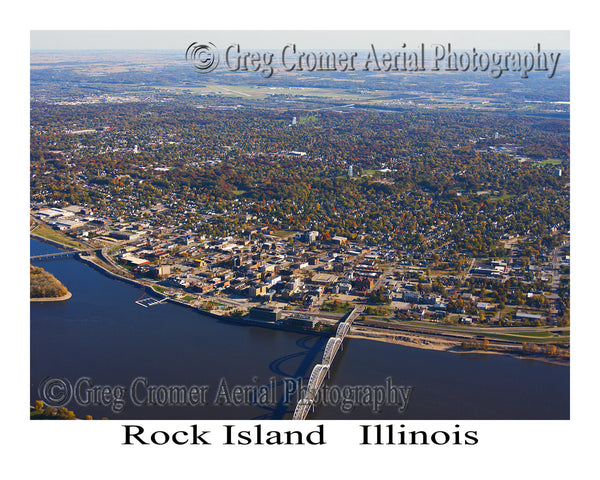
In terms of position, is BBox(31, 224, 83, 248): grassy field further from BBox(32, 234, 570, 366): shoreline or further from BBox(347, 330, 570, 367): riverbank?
BBox(347, 330, 570, 367): riverbank

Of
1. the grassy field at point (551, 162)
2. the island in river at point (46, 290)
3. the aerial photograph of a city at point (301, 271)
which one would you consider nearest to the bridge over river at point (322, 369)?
the aerial photograph of a city at point (301, 271)

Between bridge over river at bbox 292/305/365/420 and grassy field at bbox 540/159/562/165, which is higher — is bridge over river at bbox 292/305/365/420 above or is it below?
below

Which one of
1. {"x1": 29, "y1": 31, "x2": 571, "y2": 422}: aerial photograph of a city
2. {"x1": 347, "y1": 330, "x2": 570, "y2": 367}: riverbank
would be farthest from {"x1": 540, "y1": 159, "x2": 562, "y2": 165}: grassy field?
{"x1": 347, "y1": 330, "x2": 570, "y2": 367}: riverbank

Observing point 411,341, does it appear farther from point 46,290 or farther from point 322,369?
point 46,290

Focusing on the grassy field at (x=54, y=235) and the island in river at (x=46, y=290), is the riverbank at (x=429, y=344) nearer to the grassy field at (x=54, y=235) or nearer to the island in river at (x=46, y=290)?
the island in river at (x=46, y=290)

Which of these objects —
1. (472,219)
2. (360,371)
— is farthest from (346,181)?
(360,371)

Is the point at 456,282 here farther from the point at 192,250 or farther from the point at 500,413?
the point at 192,250
